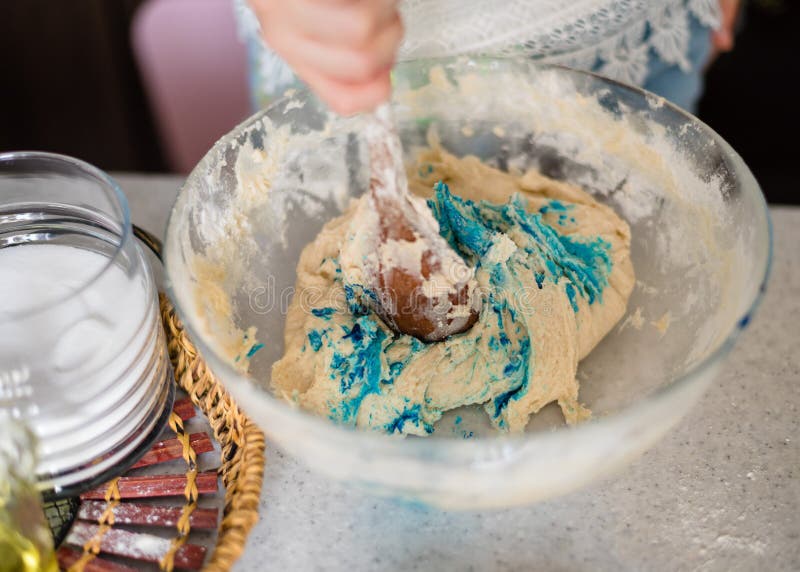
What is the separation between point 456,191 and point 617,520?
15.4 inches

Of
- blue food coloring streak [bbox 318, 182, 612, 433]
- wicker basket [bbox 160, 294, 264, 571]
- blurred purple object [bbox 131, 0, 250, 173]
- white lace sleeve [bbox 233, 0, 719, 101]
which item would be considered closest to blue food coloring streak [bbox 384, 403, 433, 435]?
blue food coloring streak [bbox 318, 182, 612, 433]

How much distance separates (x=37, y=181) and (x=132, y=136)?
53.7 inches

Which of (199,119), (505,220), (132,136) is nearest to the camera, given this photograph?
(505,220)

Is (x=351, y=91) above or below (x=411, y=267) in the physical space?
above

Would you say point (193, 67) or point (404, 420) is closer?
point (404, 420)

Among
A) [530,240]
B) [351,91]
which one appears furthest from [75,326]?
[530,240]

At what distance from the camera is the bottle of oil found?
1.77 ft

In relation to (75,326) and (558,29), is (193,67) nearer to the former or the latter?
(558,29)

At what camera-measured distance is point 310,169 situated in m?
0.85

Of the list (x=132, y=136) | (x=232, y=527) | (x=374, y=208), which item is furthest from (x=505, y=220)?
(x=132, y=136)

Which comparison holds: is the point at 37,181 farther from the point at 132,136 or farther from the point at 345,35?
the point at 132,136

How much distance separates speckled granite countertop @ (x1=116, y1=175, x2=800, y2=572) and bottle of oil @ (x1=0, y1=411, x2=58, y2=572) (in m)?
0.15

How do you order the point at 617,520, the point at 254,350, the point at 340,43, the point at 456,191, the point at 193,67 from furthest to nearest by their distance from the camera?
the point at 193,67
the point at 456,191
the point at 254,350
the point at 617,520
the point at 340,43

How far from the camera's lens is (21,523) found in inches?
21.5
